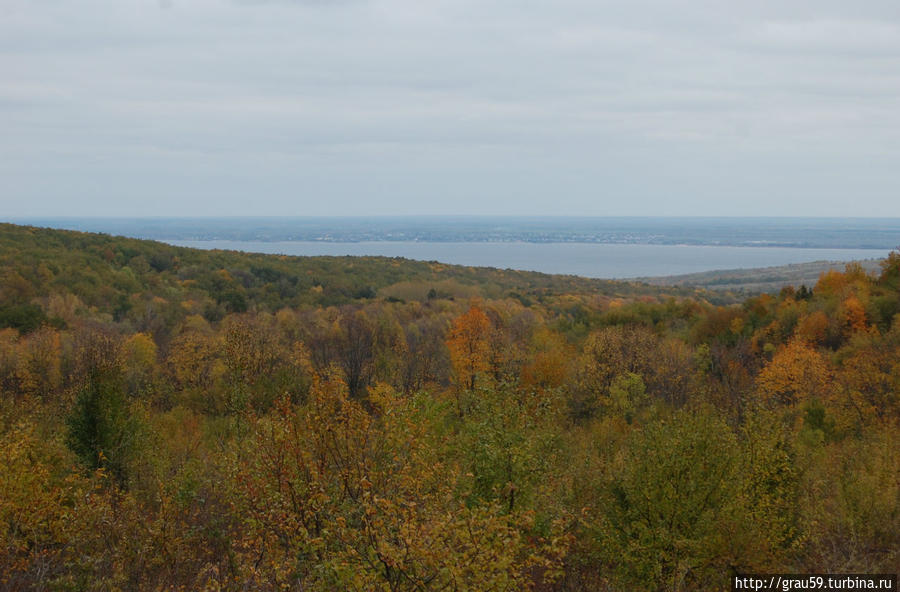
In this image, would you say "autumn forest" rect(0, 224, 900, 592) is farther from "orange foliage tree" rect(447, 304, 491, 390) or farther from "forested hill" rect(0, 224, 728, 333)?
"forested hill" rect(0, 224, 728, 333)

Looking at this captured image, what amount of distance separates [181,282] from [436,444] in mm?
65969

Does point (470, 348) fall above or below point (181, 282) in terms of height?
below

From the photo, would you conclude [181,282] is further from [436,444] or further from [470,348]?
[436,444]

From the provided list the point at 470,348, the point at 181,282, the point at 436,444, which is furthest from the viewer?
the point at 181,282

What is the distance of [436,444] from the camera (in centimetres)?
2150

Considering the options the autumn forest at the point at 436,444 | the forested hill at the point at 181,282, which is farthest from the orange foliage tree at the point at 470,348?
the forested hill at the point at 181,282

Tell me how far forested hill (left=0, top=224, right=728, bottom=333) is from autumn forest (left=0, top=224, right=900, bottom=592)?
2.12ft

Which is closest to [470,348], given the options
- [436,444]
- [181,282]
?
[436,444]

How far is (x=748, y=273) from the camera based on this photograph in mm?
179250

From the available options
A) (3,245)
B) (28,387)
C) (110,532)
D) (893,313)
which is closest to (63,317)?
(28,387)

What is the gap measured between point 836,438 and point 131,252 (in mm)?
83086

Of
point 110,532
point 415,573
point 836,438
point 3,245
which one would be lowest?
point 836,438

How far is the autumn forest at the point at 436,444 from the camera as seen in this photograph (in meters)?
13.2

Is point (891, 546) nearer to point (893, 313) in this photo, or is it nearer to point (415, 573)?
point (415, 573)
